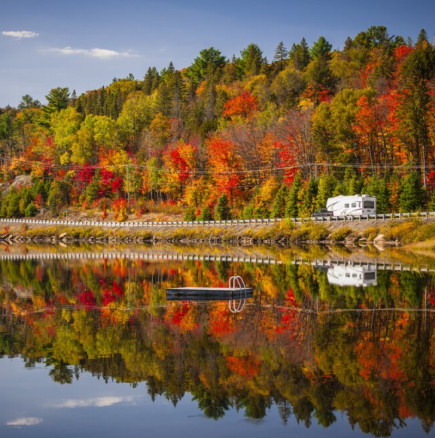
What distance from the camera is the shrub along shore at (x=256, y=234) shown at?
5916 cm

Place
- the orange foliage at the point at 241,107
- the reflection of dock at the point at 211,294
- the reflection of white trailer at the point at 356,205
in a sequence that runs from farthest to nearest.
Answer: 1. the orange foliage at the point at 241,107
2. the reflection of white trailer at the point at 356,205
3. the reflection of dock at the point at 211,294

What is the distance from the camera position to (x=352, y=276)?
3456 cm

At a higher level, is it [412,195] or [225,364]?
[412,195]

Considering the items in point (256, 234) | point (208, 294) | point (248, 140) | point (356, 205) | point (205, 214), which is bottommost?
Answer: point (256, 234)

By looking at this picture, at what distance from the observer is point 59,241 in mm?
95500

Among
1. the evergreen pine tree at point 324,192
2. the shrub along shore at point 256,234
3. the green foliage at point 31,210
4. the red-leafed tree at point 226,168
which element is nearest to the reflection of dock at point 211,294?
the shrub along shore at point 256,234

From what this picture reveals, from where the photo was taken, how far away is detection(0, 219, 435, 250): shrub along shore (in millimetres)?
59156

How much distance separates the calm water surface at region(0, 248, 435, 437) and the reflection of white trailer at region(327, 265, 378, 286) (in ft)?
3.86

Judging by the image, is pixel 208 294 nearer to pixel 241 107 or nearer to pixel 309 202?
pixel 309 202

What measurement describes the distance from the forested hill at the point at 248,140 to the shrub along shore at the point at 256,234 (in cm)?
378

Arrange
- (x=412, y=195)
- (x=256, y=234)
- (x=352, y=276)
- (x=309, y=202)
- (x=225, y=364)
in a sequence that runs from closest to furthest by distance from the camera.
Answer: (x=225, y=364), (x=352, y=276), (x=412, y=195), (x=309, y=202), (x=256, y=234)

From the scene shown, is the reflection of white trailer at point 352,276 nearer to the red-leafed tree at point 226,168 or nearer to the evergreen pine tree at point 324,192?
the evergreen pine tree at point 324,192

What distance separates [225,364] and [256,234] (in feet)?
191

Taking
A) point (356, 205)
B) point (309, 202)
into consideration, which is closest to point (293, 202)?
point (309, 202)
